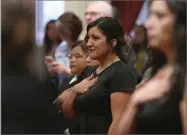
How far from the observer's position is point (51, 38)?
3.83m

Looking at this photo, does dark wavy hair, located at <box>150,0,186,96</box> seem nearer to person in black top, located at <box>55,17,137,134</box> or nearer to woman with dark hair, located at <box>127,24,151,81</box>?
person in black top, located at <box>55,17,137,134</box>

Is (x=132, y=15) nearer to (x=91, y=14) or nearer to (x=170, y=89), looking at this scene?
(x=91, y=14)

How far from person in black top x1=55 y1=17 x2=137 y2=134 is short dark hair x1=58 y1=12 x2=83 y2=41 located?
39.6 inches

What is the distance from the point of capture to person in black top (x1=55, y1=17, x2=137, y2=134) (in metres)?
2.41

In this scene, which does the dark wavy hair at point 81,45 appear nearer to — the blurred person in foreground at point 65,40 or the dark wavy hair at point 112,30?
the blurred person in foreground at point 65,40

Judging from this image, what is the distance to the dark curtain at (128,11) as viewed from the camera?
137 inches

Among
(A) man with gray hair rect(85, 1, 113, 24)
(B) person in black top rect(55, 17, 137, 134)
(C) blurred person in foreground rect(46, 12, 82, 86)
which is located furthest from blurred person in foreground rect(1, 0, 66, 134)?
(C) blurred person in foreground rect(46, 12, 82, 86)

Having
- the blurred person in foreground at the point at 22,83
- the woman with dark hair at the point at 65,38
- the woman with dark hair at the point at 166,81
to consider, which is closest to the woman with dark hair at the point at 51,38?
the woman with dark hair at the point at 65,38

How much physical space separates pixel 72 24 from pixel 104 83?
129 cm

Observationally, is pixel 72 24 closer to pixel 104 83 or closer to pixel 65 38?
pixel 65 38

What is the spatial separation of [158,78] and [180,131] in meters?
0.16

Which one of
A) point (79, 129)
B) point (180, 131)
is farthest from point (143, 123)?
point (79, 129)

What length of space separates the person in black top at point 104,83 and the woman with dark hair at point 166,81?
27.3 inches

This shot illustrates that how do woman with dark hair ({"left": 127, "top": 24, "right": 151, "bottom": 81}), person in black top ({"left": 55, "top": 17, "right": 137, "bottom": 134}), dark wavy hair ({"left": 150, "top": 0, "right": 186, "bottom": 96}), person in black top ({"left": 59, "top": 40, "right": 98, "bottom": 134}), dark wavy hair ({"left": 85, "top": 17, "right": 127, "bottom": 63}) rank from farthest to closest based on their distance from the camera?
person in black top ({"left": 59, "top": 40, "right": 98, "bottom": 134}) → woman with dark hair ({"left": 127, "top": 24, "right": 151, "bottom": 81}) → dark wavy hair ({"left": 85, "top": 17, "right": 127, "bottom": 63}) → person in black top ({"left": 55, "top": 17, "right": 137, "bottom": 134}) → dark wavy hair ({"left": 150, "top": 0, "right": 186, "bottom": 96})
